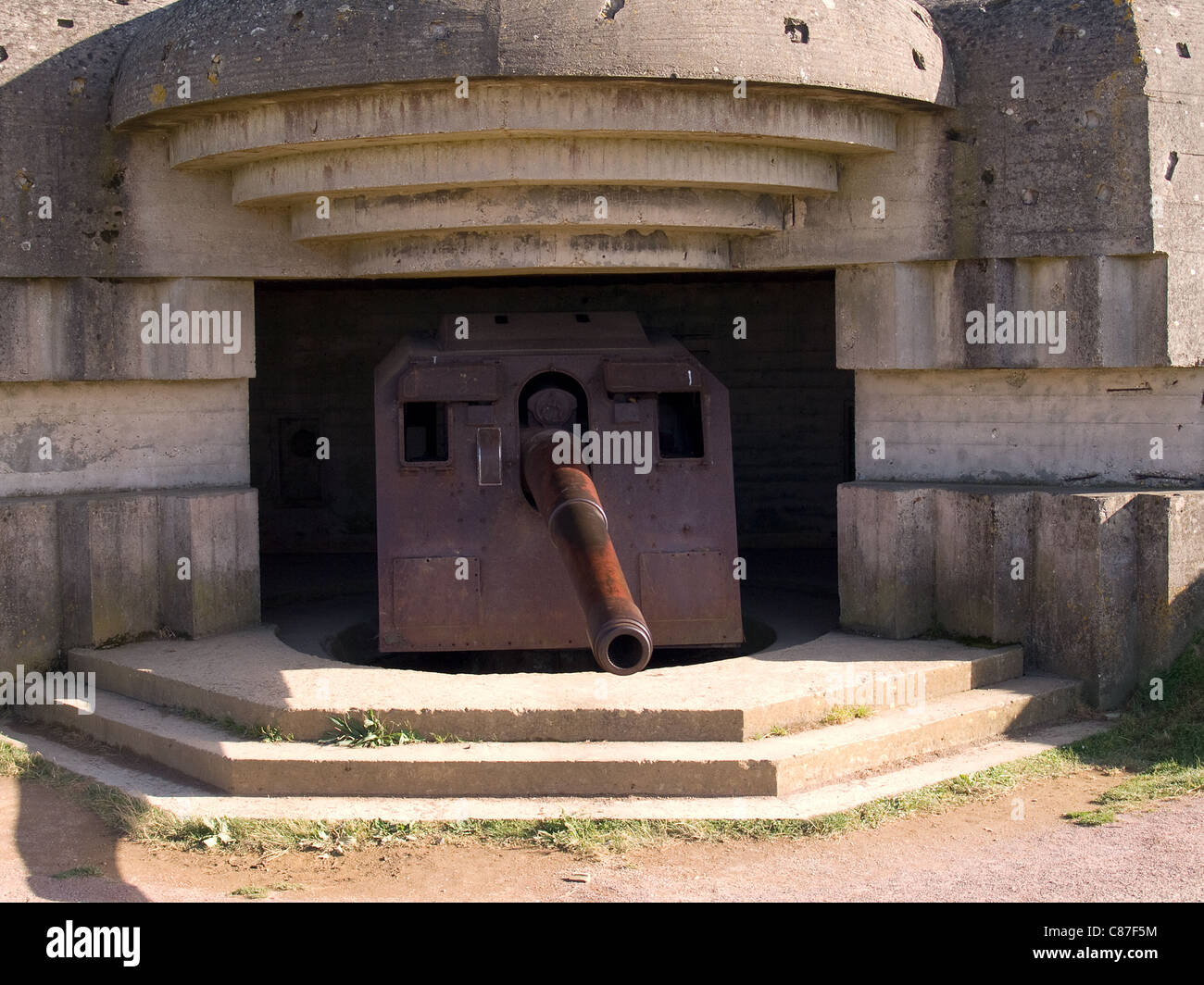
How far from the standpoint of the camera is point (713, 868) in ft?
15.1

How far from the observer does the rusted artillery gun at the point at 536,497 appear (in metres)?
6.56

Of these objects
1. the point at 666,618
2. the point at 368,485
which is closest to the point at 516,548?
the point at 666,618

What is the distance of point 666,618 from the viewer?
6625 millimetres

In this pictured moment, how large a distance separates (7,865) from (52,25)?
14.1 feet

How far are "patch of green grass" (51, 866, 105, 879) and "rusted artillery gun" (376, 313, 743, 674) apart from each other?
2.03 m

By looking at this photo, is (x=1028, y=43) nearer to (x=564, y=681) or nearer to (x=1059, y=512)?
(x=1059, y=512)

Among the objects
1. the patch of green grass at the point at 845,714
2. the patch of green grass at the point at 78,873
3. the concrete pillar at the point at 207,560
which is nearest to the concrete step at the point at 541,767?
the patch of green grass at the point at 845,714

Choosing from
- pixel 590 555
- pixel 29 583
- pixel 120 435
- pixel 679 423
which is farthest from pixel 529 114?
pixel 29 583

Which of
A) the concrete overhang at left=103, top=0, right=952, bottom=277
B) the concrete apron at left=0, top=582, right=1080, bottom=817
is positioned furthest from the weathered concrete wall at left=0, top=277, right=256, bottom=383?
the concrete apron at left=0, top=582, right=1080, bottom=817

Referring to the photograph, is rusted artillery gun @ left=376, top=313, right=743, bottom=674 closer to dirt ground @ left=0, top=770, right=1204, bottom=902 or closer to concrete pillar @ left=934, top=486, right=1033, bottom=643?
concrete pillar @ left=934, top=486, right=1033, bottom=643

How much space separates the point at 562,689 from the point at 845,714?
121cm

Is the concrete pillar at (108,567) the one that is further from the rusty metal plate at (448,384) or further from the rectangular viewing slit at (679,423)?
the rectangular viewing slit at (679,423)

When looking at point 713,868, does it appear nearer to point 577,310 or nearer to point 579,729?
point 579,729

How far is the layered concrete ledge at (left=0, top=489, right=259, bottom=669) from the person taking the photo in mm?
6703
